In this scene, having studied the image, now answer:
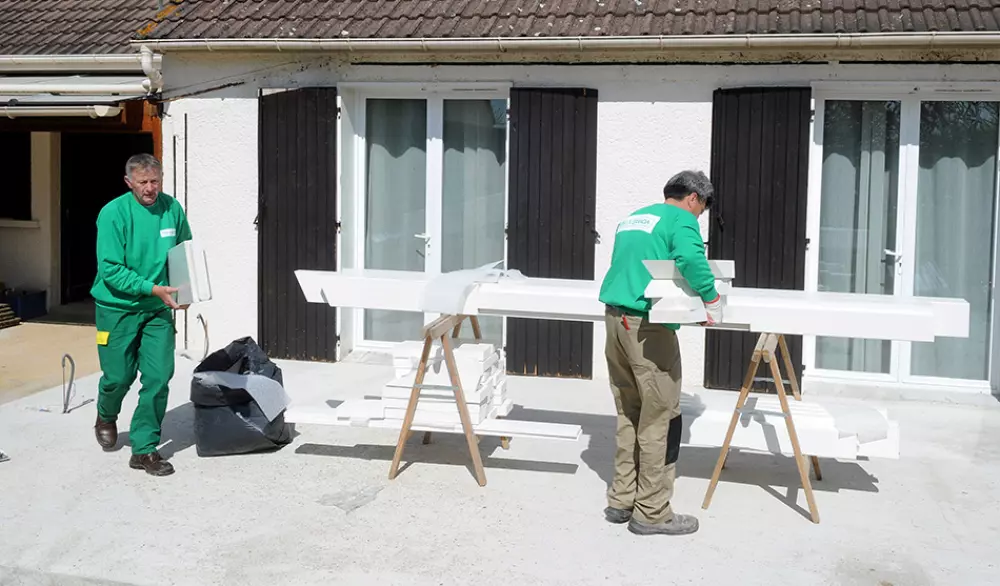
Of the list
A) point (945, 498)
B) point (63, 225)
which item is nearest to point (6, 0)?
point (63, 225)

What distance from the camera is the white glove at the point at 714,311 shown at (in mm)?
4969

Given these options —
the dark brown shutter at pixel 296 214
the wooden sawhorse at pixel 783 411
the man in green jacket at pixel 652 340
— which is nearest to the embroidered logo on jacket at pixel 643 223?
the man in green jacket at pixel 652 340

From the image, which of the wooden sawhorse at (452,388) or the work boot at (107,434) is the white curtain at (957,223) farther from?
the work boot at (107,434)

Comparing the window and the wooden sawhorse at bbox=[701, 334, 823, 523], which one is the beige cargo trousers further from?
the window

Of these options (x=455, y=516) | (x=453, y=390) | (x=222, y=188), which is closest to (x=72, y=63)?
(x=222, y=188)

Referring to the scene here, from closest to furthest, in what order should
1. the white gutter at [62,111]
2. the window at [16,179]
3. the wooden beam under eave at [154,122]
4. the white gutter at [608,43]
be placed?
the white gutter at [608,43] < the white gutter at [62,111] < the wooden beam under eave at [154,122] < the window at [16,179]

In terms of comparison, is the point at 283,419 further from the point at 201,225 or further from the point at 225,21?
the point at 225,21

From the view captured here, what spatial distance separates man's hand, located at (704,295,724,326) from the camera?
497cm

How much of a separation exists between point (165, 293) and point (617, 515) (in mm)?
2651

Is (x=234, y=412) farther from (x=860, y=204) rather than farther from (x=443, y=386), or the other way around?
(x=860, y=204)

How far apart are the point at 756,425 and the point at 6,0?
10.4 meters

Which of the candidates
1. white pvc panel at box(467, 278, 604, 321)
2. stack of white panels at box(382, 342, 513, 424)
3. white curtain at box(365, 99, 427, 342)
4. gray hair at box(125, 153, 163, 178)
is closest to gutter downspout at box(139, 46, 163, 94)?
white curtain at box(365, 99, 427, 342)

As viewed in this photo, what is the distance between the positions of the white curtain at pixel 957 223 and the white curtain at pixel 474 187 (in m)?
3.25

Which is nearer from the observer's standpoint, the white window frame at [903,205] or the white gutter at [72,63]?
the white window frame at [903,205]
